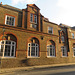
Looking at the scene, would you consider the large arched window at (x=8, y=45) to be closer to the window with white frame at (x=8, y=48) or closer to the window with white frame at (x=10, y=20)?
the window with white frame at (x=8, y=48)

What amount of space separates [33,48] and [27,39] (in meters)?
2.03

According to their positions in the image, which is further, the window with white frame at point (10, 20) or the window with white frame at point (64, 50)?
the window with white frame at point (64, 50)

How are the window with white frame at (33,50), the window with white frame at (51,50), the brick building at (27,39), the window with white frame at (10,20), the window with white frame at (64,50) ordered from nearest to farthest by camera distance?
the brick building at (27,39) < the window with white frame at (10,20) < the window with white frame at (33,50) < the window with white frame at (51,50) < the window with white frame at (64,50)

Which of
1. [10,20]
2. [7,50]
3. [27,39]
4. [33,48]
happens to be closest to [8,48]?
[7,50]

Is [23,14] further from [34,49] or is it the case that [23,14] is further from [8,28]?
[34,49]

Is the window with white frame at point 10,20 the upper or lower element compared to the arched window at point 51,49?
upper

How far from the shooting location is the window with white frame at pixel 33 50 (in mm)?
12902

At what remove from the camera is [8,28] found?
37.8 feet

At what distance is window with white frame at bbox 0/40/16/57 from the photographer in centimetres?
1084

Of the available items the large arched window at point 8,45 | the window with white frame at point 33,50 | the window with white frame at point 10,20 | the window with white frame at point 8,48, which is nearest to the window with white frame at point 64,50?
the window with white frame at point 33,50

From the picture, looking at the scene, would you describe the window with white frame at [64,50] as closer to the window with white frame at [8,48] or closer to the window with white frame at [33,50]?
the window with white frame at [33,50]

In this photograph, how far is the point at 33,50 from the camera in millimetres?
13281

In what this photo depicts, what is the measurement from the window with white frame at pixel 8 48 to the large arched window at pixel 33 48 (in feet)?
9.06

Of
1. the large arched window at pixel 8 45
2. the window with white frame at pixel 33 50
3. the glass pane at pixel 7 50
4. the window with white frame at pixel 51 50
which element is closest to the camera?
the large arched window at pixel 8 45
